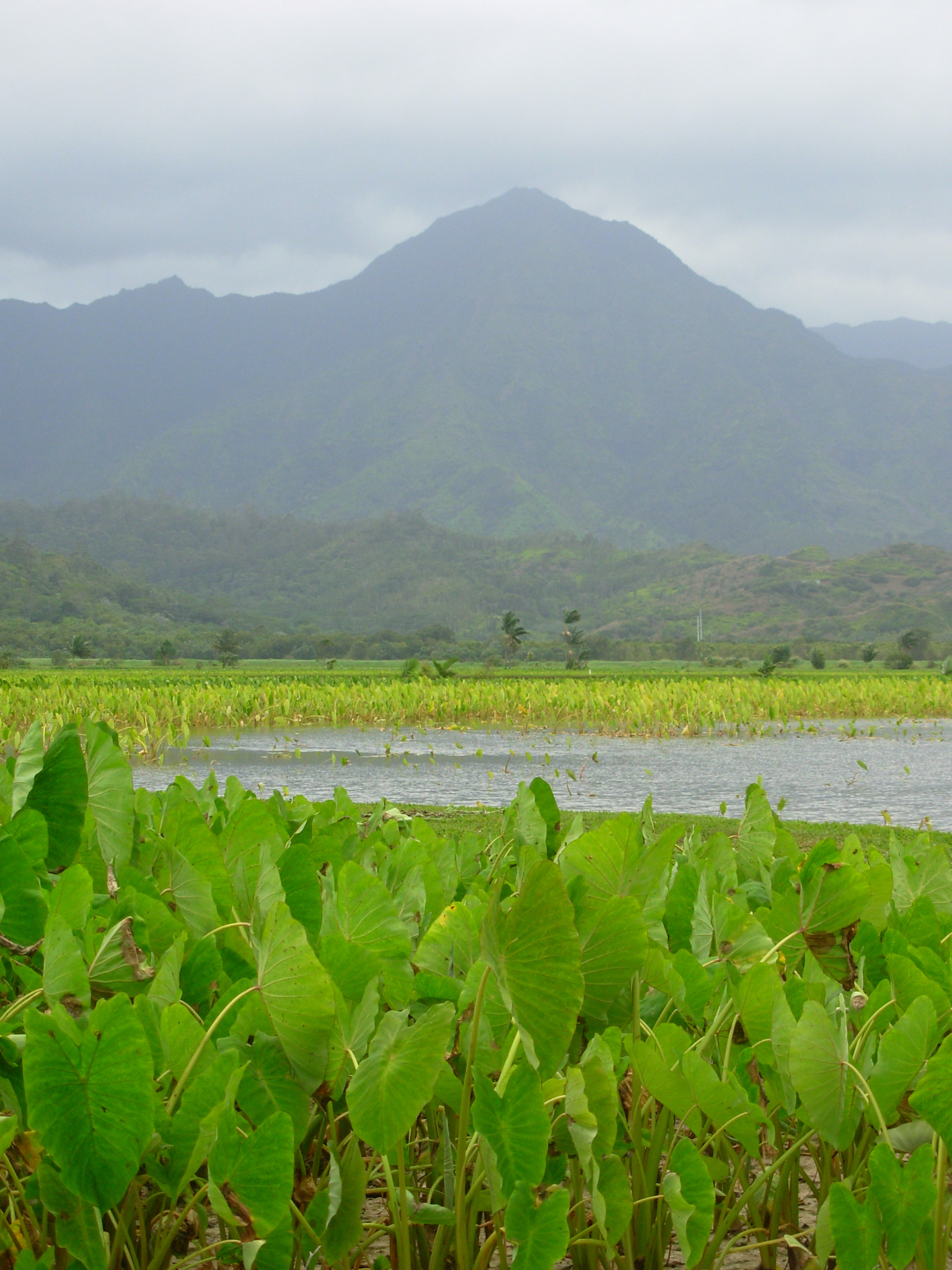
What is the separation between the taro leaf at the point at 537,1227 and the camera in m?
0.89

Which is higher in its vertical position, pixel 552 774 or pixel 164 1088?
pixel 164 1088

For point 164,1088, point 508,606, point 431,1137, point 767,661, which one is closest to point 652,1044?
point 431,1137

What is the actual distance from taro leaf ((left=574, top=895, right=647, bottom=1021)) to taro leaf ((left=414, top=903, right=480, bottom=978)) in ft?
0.60

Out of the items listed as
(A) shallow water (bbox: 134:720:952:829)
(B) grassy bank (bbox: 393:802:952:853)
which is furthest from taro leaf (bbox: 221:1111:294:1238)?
(A) shallow water (bbox: 134:720:952:829)

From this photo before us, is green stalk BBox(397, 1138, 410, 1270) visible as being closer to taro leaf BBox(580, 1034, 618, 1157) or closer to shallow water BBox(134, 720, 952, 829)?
taro leaf BBox(580, 1034, 618, 1157)

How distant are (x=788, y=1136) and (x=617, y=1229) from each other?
528 millimetres

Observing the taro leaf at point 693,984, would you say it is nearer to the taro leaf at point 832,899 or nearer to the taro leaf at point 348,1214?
the taro leaf at point 832,899

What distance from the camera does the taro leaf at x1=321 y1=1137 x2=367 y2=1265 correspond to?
96 cm

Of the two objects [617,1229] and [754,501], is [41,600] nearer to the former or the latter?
[617,1229]

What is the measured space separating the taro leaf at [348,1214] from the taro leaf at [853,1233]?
0.39m

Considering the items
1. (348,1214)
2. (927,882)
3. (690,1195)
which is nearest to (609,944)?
(690,1195)

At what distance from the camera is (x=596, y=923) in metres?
1.03

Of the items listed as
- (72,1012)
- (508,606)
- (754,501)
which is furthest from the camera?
(754,501)

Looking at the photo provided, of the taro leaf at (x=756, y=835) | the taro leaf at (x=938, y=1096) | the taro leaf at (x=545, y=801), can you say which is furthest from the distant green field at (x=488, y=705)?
the taro leaf at (x=938, y=1096)
